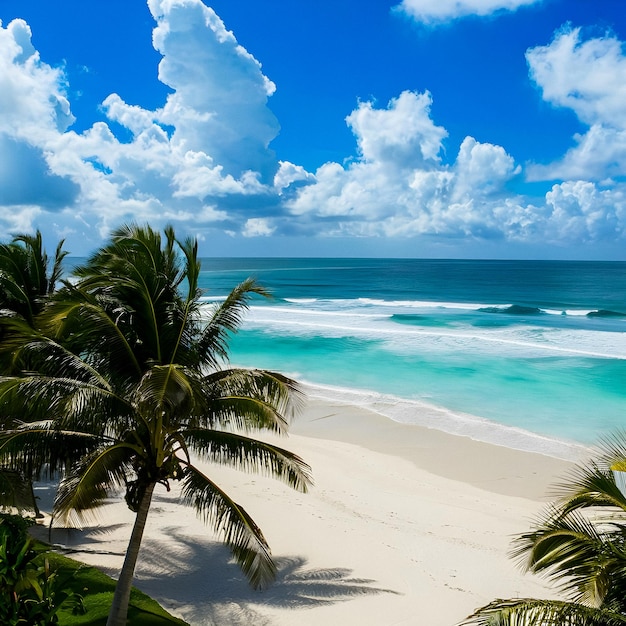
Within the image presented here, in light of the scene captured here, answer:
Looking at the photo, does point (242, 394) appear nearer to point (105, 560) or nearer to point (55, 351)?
point (55, 351)

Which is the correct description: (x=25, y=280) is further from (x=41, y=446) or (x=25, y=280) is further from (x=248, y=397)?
(x=248, y=397)

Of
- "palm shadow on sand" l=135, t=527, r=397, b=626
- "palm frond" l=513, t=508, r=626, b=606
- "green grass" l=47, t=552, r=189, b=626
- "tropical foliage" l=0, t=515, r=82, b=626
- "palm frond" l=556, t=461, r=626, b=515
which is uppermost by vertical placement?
"palm frond" l=556, t=461, r=626, b=515

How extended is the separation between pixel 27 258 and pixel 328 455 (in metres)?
9.89

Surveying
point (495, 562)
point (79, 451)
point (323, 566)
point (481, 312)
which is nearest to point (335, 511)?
point (323, 566)

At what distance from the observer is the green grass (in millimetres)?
7672

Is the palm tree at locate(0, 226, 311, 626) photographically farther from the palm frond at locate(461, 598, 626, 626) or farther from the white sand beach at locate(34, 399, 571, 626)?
the palm frond at locate(461, 598, 626, 626)

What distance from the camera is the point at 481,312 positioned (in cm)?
5303

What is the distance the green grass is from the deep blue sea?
4576 millimetres

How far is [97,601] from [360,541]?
5.08 meters

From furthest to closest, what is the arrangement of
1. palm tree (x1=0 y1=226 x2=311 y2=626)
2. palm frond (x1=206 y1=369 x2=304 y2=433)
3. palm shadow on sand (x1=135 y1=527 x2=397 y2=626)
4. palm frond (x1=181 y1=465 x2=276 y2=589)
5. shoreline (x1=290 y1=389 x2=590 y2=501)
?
shoreline (x1=290 y1=389 x2=590 y2=501)
palm shadow on sand (x1=135 y1=527 x2=397 y2=626)
palm frond (x1=206 y1=369 x2=304 y2=433)
palm frond (x1=181 y1=465 x2=276 y2=589)
palm tree (x1=0 y1=226 x2=311 y2=626)

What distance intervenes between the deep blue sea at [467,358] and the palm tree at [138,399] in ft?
4.33

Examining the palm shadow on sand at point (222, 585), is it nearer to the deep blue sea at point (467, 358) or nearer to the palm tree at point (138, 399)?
the palm tree at point (138, 399)

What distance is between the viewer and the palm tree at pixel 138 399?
7.18 m

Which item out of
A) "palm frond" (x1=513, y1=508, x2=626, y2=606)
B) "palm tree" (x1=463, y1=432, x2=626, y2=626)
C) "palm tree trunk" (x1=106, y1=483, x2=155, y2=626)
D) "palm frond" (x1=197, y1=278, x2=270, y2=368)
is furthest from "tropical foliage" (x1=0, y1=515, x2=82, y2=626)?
"palm frond" (x1=513, y1=508, x2=626, y2=606)
